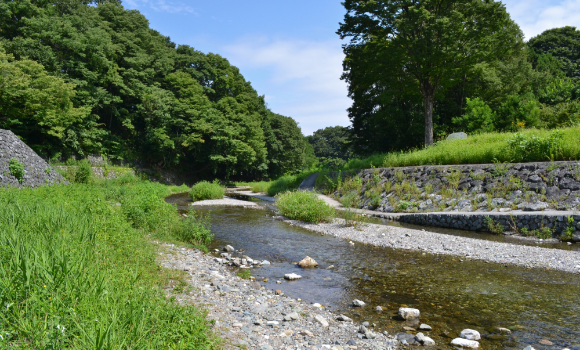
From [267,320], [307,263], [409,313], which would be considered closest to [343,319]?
[409,313]

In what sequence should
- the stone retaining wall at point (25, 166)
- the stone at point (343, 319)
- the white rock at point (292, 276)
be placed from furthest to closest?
the stone retaining wall at point (25, 166), the white rock at point (292, 276), the stone at point (343, 319)

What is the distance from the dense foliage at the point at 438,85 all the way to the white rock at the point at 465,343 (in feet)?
61.0

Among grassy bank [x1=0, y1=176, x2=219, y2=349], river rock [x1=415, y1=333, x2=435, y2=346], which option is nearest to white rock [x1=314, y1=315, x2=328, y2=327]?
river rock [x1=415, y1=333, x2=435, y2=346]

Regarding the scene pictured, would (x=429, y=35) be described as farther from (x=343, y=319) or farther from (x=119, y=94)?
(x=119, y=94)

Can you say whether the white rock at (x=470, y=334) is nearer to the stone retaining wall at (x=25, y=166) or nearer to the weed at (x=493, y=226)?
the weed at (x=493, y=226)

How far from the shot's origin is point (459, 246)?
9344 millimetres

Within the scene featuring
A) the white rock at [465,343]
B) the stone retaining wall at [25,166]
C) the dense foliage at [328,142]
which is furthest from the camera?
the dense foliage at [328,142]

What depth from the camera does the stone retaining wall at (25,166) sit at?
550 inches

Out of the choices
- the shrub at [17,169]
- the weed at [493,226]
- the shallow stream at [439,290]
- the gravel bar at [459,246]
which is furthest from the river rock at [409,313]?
the shrub at [17,169]

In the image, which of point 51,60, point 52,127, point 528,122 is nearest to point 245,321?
point 528,122

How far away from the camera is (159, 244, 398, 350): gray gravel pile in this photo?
12.9ft

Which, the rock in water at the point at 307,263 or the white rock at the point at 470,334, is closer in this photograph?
Result: the white rock at the point at 470,334

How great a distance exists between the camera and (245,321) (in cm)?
436

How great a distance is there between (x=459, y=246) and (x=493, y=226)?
3165mm
